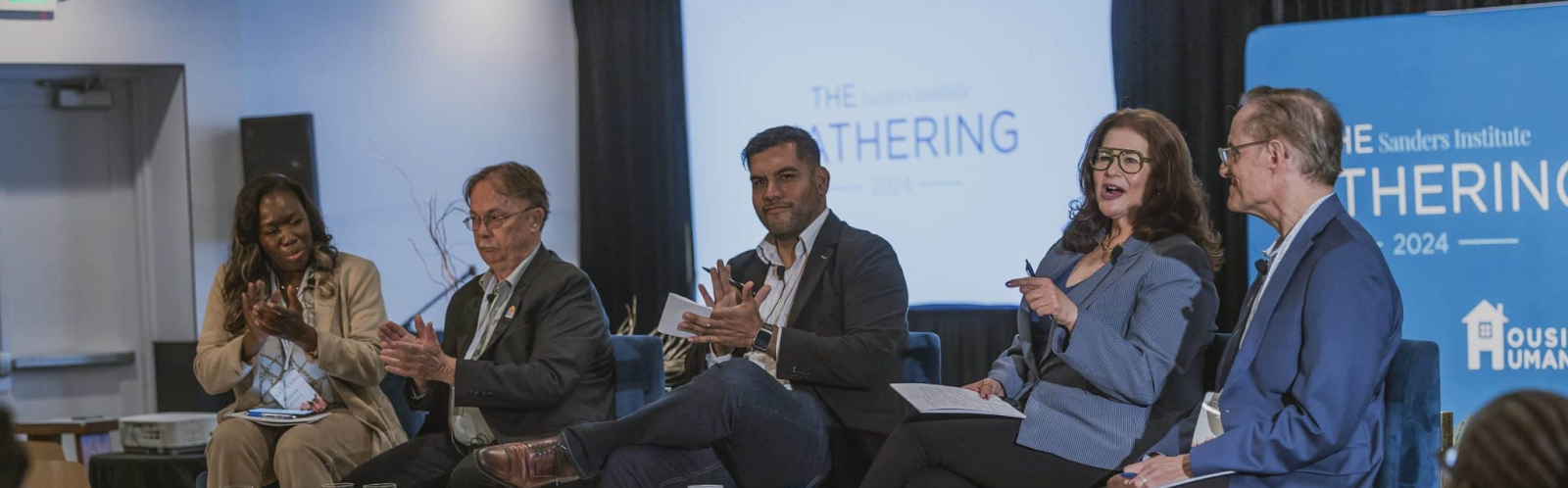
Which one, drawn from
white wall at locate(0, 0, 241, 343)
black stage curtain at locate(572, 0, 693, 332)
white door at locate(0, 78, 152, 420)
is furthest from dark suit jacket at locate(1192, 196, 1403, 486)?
white door at locate(0, 78, 152, 420)

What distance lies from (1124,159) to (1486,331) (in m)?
1.99

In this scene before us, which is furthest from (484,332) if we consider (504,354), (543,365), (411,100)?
(411,100)

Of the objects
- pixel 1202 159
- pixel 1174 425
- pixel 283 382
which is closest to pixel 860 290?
pixel 1174 425

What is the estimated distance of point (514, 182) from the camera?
3.63 m

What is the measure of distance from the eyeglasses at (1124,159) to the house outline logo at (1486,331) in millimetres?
1947

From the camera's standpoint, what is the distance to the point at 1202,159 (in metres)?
5.62

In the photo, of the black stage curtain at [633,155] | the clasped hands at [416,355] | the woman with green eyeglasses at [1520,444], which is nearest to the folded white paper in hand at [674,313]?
the clasped hands at [416,355]

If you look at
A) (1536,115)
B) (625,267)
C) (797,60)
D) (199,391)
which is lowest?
(199,391)

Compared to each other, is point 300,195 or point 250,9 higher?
point 250,9

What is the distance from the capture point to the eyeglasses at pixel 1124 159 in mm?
2883

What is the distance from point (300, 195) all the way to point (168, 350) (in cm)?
340

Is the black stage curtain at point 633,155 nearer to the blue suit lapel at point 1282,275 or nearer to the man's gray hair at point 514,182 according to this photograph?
the man's gray hair at point 514,182

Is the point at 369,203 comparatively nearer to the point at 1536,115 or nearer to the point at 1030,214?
the point at 1030,214

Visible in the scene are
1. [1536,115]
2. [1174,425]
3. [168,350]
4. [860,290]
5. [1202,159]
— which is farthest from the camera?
[168,350]
